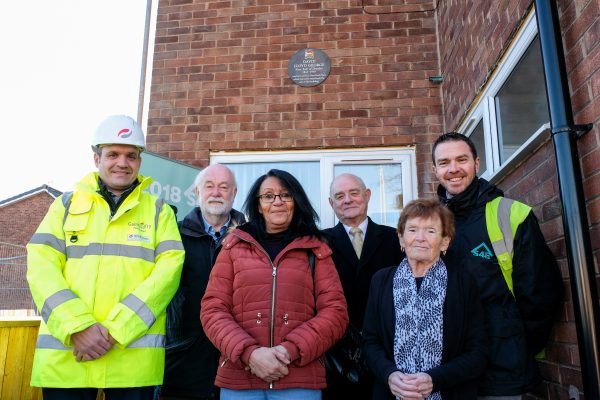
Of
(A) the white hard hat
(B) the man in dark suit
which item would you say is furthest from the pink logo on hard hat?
(B) the man in dark suit

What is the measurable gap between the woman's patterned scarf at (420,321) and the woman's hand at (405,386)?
0.07 metres

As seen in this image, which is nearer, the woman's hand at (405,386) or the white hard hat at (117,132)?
the woman's hand at (405,386)

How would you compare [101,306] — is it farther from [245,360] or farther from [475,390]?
[475,390]

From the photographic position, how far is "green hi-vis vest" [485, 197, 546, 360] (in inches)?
79.6

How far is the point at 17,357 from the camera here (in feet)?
9.80

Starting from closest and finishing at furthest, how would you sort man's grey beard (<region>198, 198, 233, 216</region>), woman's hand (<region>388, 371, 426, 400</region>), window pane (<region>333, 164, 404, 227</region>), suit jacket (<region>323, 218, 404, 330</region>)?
woman's hand (<region>388, 371, 426, 400</region>) < suit jacket (<region>323, 218, 404, 330</region>) < man's grey beard (<region>198, 198, 233, 216</region>) < window pane (<region>333, 164, 404, 227</region>)

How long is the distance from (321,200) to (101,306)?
262 cm

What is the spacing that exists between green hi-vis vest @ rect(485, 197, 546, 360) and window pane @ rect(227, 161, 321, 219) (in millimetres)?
2493

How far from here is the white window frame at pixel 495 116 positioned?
250cm

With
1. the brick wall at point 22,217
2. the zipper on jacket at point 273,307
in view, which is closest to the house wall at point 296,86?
the zipper on jacket at point 273,307

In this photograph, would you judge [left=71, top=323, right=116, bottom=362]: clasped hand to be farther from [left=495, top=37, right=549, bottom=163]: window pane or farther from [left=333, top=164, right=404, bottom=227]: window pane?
[left=333, top=164, right=404, bottom=227]: window pane

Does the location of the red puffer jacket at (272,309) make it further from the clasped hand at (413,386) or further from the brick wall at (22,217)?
the brick wall at (22,217)

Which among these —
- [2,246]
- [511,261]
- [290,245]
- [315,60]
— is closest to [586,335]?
[511,261]

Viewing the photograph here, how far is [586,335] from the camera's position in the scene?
5.90ft
